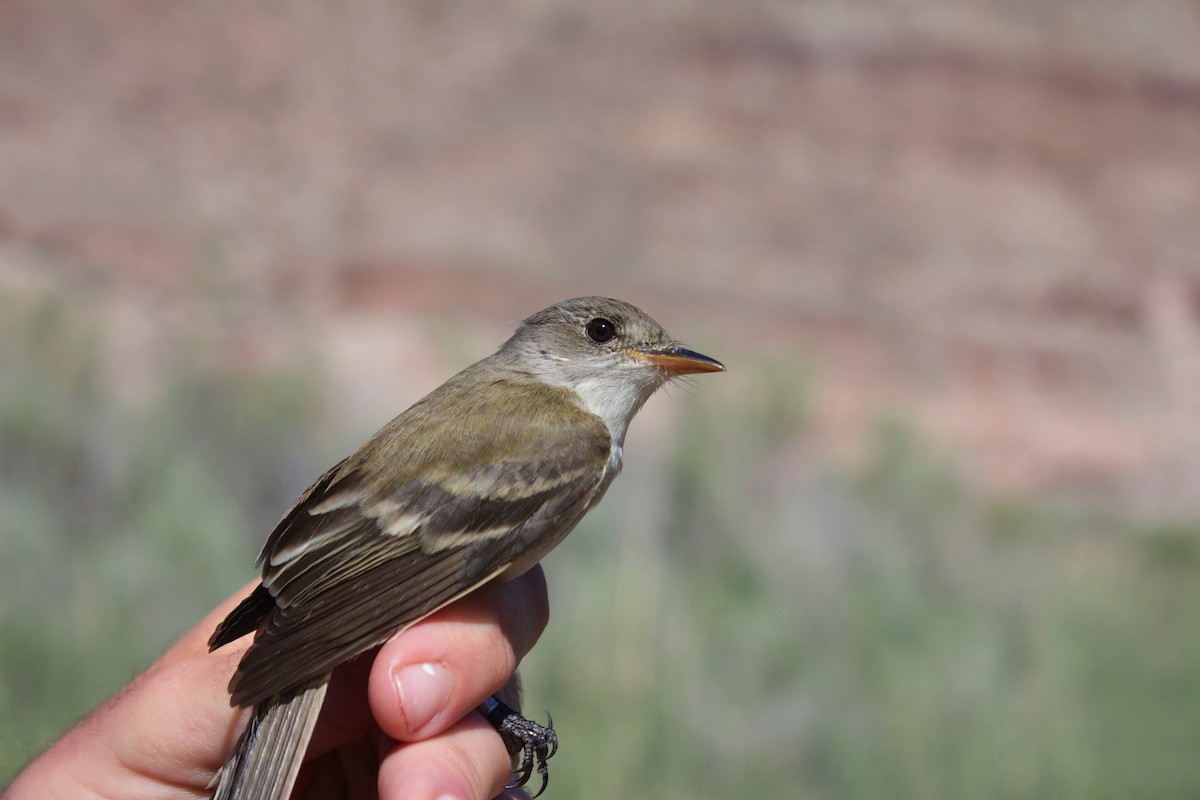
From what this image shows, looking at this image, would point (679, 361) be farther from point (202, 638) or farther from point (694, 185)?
point (694, 185)

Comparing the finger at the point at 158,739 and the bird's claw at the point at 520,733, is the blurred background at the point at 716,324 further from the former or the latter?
the finger at the point at 158,739

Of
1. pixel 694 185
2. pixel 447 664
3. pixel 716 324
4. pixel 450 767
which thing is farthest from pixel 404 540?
pixel 694 185

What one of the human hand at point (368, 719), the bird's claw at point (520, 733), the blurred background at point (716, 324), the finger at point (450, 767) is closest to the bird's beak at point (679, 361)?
the human hand at point (368, 719)

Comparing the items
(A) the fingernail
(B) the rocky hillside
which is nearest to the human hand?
(A) the fingernail

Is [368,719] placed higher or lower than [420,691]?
lower

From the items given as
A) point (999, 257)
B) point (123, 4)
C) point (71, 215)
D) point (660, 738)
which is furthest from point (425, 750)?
point (123, 4)

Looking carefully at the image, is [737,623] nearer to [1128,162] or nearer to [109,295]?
[109,295]

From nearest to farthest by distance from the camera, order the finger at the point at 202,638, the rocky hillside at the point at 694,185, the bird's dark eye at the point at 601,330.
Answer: the finger at the point at 202,638, the bird's dark eye at the point at 601,330, the rocky hillside at the point at 694,185

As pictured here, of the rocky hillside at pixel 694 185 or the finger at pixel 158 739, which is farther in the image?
the rocky hillside at pixel 694 185
